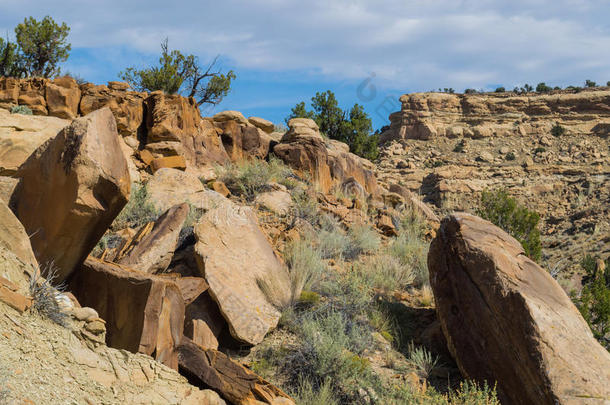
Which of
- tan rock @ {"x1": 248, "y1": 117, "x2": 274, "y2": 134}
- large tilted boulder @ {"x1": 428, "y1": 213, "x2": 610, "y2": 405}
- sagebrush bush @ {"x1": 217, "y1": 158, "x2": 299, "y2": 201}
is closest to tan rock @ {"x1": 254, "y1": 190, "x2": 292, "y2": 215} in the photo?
sagebrush bush @ {"x1": 217, "y1": 158, "x2": 299, "y2": 201}

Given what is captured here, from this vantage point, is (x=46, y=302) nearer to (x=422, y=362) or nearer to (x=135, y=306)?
(x=135, y=306)

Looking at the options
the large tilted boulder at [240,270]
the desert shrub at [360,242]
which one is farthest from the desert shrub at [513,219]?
the large tilted boulder at [240,270]

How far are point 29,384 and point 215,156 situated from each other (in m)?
10.3

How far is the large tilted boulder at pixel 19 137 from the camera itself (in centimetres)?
580

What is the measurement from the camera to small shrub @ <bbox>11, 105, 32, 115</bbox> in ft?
32.8

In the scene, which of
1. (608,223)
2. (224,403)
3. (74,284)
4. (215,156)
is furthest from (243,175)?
(608,223)

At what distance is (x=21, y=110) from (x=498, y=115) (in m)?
44.0

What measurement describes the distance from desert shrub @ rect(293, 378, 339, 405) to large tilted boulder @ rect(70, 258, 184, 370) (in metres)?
1.26

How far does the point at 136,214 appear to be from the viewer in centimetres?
802

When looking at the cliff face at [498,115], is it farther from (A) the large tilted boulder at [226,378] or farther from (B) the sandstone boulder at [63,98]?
(A) the large tilted boulder at [226,378]

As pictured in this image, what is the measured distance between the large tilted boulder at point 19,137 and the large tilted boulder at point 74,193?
1.49 meters

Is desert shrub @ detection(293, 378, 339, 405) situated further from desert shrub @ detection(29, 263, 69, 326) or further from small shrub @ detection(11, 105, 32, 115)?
small shrub @ detection(11, 105, 32, 115)

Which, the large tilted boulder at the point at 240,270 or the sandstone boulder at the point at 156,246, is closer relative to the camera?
the large tilted boulder at the point at 240,270

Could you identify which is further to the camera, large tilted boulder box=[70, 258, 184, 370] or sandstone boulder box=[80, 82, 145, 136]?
sandstone boulder box=[80, 82, 145, 136]
